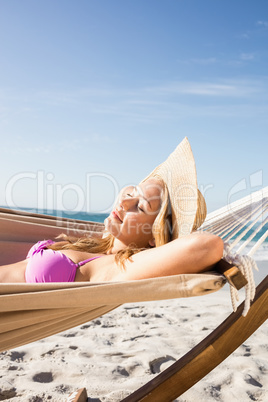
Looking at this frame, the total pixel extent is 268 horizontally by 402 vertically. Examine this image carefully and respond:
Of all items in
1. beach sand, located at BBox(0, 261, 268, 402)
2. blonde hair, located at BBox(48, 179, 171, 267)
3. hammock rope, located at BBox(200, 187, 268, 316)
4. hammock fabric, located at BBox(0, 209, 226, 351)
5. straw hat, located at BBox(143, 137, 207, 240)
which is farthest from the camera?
beach sand, located at BBox(0, 261, 268, 402)

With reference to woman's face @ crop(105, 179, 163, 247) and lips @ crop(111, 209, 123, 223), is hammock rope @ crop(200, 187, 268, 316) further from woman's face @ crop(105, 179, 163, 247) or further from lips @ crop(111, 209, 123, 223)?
lips @ crop(111, 209, 123, 223)

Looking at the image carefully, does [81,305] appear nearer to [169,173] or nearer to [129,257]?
[129,257]

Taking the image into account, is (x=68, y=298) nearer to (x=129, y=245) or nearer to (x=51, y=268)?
(x=51, y=268)

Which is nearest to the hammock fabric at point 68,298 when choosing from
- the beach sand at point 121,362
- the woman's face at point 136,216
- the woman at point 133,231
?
the woman at point 133,231

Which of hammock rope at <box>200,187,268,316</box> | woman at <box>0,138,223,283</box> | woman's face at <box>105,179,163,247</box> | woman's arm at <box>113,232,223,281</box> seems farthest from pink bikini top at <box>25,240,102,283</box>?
hammock rope at <box>200,187,268,316</box>

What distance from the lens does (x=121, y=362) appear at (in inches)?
89.3

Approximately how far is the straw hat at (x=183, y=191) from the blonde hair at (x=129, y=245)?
0.10ft

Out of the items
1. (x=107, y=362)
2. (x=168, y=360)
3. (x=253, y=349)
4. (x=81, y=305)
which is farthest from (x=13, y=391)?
(x=253, y=349)

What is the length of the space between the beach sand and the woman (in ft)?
2.17

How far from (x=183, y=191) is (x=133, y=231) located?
268 mm

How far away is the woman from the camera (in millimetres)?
1561

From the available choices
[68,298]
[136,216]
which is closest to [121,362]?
[136,216]

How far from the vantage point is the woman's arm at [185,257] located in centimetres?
121

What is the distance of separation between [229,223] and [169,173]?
43 cm
